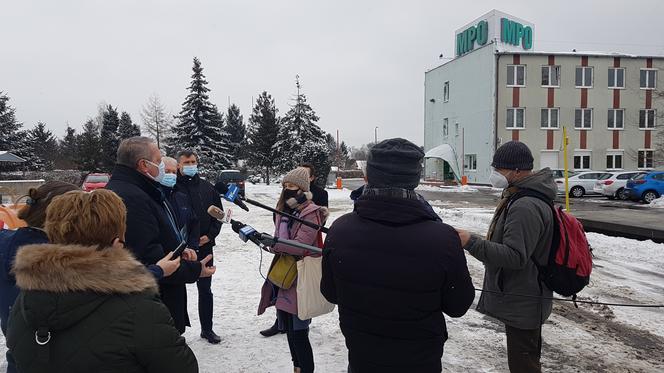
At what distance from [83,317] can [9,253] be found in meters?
1.42

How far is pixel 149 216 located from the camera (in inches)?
109

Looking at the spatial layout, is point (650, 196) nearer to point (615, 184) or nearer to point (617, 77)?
point (615, 184)

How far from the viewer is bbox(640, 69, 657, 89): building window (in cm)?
3650

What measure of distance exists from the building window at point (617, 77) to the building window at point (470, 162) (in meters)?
12.1

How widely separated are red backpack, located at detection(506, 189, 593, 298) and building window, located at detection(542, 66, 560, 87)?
37361 mm

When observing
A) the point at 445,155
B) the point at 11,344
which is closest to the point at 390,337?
the point at 11,344

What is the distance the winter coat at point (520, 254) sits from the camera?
2719mm

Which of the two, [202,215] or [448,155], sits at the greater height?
[448,155]

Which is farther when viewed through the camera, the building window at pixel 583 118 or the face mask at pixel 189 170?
the building window at pixel 583 118

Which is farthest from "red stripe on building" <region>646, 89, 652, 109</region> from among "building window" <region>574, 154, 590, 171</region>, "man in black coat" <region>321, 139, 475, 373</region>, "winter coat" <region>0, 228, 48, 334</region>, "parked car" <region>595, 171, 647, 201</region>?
"winter coat" <region>0, 228, 48, 334</region>

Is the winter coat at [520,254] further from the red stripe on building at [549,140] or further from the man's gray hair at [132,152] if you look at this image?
the red stripe on building at [549,140]

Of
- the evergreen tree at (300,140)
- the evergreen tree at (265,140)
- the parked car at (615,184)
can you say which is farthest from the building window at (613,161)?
the evergreen tree at (265,140)

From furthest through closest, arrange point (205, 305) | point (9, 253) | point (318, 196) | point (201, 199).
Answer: point (318, 196)
point (201, 199)
point (205, 305)
point (9, 253)

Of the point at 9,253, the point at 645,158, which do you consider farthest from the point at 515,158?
the point at 645,158
